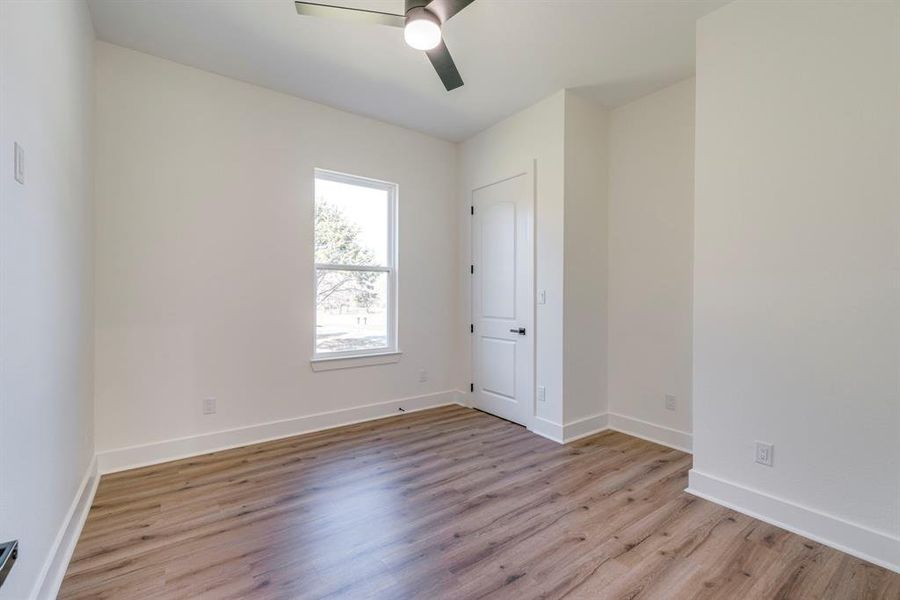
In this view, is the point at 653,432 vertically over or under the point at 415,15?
under

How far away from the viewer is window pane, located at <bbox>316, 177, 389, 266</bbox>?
3652 mm

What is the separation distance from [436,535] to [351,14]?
8.82ft

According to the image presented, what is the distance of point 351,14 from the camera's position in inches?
79.2

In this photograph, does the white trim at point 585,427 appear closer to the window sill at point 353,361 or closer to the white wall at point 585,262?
the white wall at point 585,262

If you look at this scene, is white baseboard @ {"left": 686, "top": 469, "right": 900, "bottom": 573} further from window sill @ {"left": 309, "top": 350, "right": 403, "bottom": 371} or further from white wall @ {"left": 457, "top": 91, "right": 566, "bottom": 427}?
window sill @ {"left": 309, "top": 350, "right": 403, "bottom": 371}

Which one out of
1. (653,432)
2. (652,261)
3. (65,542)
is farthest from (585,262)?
(65,542)

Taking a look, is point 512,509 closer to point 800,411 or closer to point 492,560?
point 492,560

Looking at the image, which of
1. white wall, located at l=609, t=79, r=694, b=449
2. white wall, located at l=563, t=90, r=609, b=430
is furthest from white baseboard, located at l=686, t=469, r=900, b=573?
white wall, located at l=563, t=90, r=609, b=430

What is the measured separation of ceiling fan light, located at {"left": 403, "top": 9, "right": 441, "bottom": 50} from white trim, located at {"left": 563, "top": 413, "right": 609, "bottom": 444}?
9.46 ft

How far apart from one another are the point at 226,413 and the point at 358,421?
1.12 metres

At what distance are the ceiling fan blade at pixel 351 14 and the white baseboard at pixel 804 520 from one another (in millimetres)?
3115

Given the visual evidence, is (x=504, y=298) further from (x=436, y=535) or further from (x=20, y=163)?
(x=20, y=163)

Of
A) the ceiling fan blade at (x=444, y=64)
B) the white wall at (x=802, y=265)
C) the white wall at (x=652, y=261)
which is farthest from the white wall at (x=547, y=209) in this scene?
the ceiling fan blade at (x=444, y=64)

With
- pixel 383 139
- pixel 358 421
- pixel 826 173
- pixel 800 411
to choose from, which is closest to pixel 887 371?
pixel 800 411
